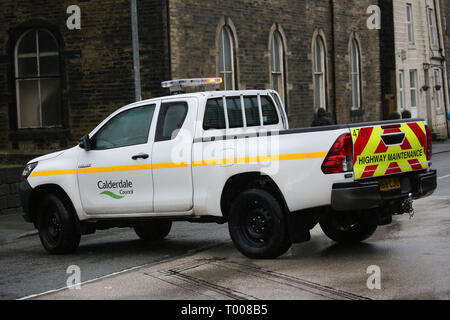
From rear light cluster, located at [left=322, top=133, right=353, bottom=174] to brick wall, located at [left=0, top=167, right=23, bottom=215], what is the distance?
333 inches

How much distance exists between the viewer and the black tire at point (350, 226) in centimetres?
982

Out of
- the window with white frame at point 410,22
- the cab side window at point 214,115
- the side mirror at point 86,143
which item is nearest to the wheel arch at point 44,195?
the side mirror at point 86,143

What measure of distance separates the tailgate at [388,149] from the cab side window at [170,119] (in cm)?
235

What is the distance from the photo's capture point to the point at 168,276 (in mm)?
8750

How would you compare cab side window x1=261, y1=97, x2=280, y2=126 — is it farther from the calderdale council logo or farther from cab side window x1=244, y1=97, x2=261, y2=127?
the calderdale council logo

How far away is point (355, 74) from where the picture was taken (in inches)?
1281

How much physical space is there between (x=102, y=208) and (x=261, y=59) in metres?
14.9

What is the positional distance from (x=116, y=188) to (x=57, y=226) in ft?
3.70

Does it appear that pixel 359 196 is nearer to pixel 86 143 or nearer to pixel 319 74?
pixel 86 143

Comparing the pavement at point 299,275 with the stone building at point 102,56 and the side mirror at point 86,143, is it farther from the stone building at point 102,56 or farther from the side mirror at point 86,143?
the stone building at point 102,56

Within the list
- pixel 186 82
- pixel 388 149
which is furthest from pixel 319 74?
pixel 388 149

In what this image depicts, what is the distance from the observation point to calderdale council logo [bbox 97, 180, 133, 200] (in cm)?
1046

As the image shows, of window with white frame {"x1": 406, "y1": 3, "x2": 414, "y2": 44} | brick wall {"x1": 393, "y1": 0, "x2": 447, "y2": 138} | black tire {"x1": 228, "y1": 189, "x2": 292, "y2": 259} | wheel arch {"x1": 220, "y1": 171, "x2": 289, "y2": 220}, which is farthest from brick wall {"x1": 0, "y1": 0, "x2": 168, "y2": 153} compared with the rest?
window with white frame {"x1": 406, "y1": 3, "x2": 414, "y2": 44}
